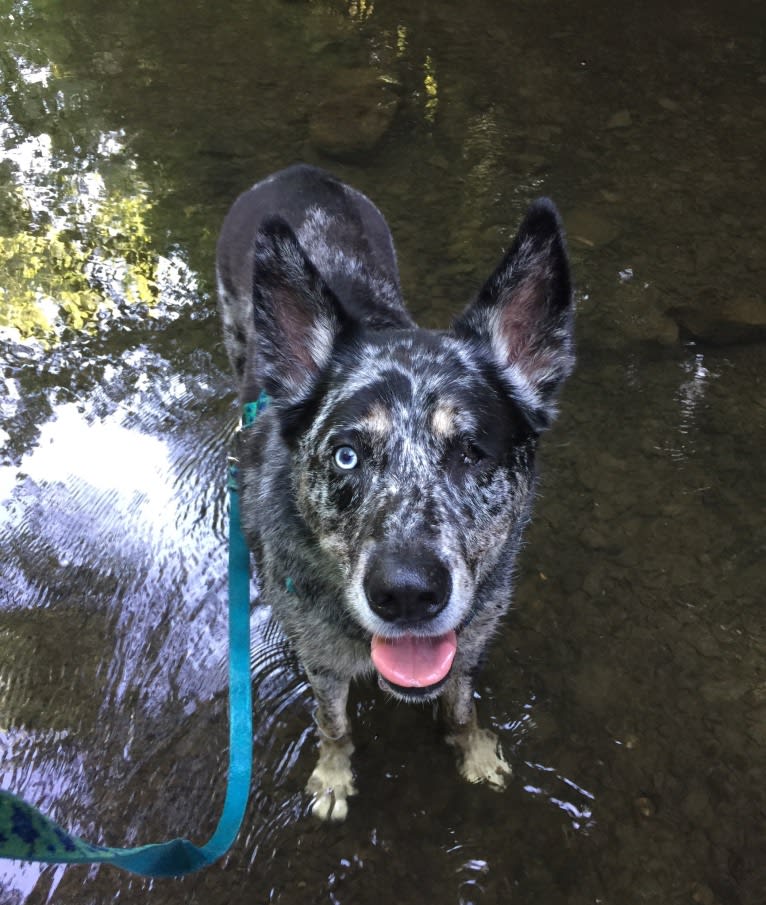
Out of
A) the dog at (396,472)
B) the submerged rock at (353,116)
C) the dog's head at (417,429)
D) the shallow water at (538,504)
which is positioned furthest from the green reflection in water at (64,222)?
the dog's head at (417,429)

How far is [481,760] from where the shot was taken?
300cm

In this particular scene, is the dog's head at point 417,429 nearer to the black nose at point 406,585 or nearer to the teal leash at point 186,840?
the black nose at point 406,585

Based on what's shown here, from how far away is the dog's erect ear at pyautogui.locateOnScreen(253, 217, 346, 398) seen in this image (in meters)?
2.51

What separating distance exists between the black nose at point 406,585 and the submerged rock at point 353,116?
Result: 557 centimetres

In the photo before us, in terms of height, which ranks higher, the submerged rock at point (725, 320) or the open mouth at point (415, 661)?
the open mouth at point (415, 661)

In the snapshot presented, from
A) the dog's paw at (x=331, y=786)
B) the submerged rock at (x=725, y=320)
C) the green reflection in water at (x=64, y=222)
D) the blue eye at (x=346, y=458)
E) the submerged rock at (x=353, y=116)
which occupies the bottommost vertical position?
the submerged rock at (x=725, y=320)

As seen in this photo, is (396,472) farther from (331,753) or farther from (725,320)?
(725,320)

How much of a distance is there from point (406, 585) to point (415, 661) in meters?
0.37

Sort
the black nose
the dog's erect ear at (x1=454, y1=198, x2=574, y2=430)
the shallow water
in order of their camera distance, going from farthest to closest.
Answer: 1. the shallow water
2. the dog's erect ear at (x1=454, y1=198, x2=574, y2=430)
3. the black nose

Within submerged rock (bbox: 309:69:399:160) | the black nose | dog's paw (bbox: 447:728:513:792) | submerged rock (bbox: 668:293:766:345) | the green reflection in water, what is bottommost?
submerged rock (bbox: 668:293:766:345)

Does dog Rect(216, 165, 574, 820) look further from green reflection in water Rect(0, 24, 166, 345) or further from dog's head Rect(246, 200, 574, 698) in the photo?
green reflection in water Rect(0, 24, 166, 345)

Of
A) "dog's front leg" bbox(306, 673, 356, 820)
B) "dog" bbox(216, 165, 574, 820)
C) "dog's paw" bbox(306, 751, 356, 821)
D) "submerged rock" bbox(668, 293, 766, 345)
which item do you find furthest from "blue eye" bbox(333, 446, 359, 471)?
"submerged rock" bbox(668, 293, 766, 345)

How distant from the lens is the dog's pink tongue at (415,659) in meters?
2.20

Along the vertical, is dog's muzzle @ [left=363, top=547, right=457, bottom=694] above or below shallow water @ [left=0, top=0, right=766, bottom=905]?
above
